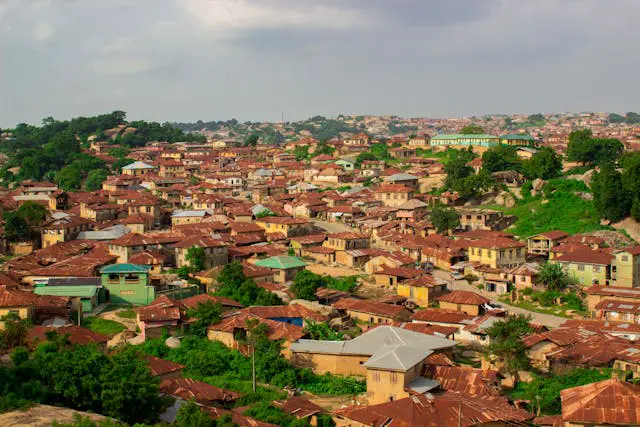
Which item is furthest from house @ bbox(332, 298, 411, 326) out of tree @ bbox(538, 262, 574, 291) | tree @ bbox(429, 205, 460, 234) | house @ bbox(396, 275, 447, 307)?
tree @ bbox(429, 205, 460, 234)

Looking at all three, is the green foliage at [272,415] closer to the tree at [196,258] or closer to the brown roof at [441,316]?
the brown roof at [441,316]

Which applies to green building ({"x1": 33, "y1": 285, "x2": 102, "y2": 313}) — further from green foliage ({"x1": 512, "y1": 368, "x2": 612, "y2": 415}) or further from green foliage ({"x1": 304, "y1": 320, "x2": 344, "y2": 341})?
green foliage ({"x1": 512, "y1": 368, "x2": 612, "y2": 415})

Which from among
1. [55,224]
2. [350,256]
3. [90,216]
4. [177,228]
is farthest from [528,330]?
[90,216]

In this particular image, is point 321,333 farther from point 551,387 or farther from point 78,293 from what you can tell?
point 78,293

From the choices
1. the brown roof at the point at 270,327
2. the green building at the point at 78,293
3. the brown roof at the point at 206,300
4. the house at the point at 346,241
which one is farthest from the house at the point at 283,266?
the green building at the point at 78,293

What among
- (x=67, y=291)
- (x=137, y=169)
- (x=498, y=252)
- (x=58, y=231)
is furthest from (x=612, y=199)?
(x=137, y=169)

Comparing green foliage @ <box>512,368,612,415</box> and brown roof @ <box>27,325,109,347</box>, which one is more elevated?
brown roof @ <box>27,325,109,347</box>
